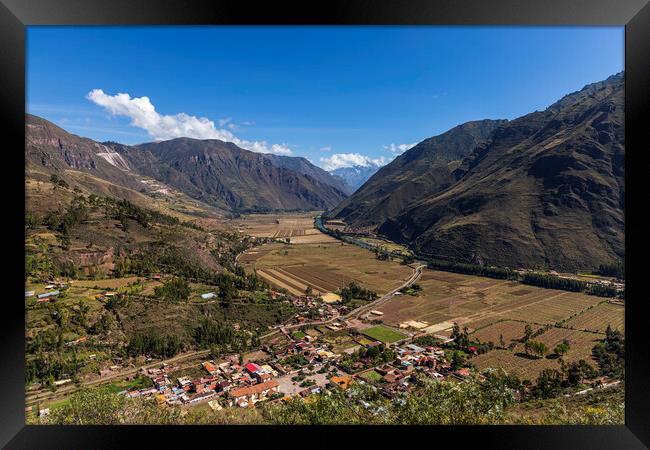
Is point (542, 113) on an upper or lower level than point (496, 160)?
upper

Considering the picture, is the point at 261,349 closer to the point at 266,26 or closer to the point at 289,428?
the point at 289,428

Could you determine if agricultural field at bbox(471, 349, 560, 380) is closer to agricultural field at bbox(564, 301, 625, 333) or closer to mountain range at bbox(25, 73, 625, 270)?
agricultural field at bbox(564, 301, 625, 333)

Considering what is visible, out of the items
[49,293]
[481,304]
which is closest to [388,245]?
[481,304]

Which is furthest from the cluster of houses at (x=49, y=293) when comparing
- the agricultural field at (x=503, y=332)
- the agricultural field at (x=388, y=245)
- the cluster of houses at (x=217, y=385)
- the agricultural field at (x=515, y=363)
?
the agricultural field at (x=388, y=245)

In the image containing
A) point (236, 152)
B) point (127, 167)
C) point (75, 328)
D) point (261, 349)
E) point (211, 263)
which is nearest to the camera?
point (75, 328)

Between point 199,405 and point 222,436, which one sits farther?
point 199,405

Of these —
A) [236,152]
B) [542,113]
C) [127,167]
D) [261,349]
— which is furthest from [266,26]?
[236,152]

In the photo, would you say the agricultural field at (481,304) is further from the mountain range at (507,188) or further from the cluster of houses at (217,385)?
the cluster of houses at (217,385)
